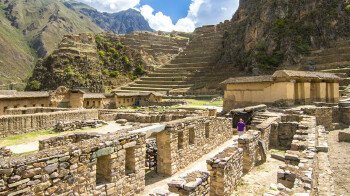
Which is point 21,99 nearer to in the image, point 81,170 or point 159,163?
point 159,163

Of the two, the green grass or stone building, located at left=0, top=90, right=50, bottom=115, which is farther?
stone building, located at left=0, top=90, right=50, bottom=115

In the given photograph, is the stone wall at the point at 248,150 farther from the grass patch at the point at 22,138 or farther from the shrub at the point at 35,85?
the shrub at the point at 35,85

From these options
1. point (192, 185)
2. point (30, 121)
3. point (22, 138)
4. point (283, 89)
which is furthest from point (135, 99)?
point (192, 185)

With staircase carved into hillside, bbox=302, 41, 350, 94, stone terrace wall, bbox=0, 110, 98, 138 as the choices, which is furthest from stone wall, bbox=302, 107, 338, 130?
stone terrace wall, bbox=0, 110, 98, 138

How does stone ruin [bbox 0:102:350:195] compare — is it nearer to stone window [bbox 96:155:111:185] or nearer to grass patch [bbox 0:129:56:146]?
stone window [bbox 96:155:111:185]

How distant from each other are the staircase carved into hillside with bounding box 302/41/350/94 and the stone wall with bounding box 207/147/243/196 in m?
31.6

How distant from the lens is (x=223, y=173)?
319 inches

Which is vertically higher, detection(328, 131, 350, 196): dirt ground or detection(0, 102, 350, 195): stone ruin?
detection(0, 102, 350, 195): stone ruin

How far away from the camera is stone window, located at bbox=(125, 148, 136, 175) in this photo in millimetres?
9004

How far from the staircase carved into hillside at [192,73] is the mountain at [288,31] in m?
8.97

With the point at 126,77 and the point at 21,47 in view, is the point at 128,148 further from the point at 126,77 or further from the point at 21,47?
the point at 21,47

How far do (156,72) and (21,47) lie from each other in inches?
4642

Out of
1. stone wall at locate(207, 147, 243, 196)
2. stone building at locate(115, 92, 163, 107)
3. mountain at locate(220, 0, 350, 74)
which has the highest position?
mountain at locate(220, 0, 350, 74)

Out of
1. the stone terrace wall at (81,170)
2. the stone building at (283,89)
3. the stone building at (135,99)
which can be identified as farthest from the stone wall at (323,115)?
the stone building at (135,99)
